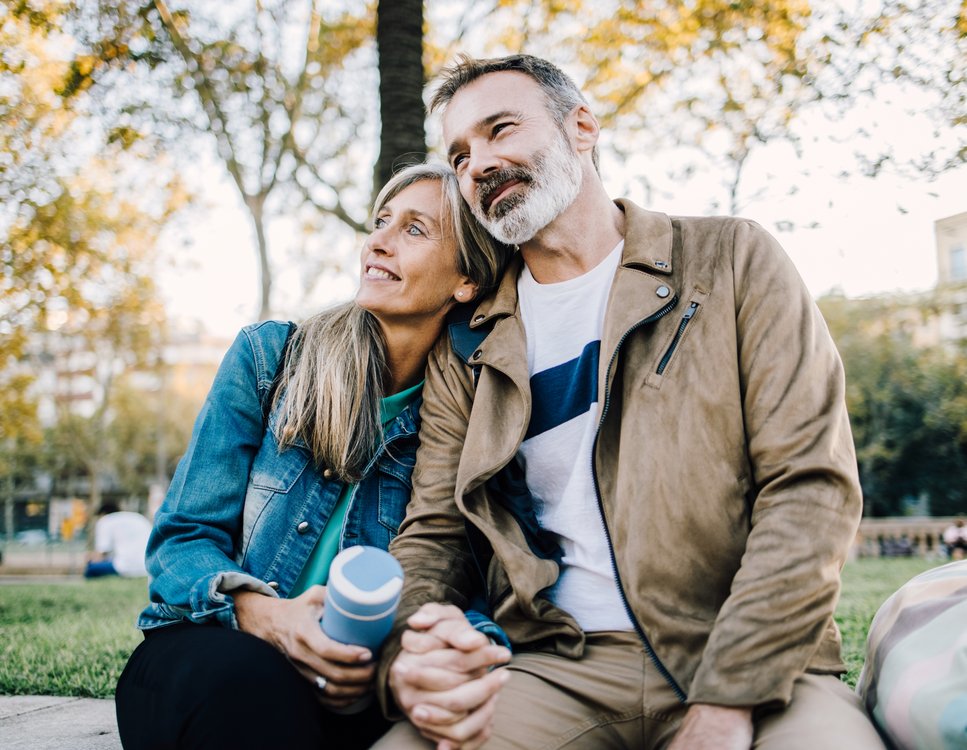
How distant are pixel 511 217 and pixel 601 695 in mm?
1699

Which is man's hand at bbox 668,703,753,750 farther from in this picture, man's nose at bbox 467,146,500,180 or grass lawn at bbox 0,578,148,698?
grass lawn at bbox 0,578,148,698

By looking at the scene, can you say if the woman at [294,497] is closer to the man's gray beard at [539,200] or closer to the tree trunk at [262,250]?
the man's gray beard at [539,200]

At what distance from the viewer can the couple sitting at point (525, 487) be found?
2082 millimetres

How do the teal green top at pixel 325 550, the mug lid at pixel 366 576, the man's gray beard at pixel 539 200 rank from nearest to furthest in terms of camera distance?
the mug lid at pixel 366 576
the teal green top at pixel 325 550
the man's gray beard at pixel 539 200

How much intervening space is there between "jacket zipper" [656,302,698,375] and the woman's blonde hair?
3.28 ft

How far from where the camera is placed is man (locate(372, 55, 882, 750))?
209cm

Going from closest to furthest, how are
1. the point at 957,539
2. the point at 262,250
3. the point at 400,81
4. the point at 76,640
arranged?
the point at 76,640, the point at 400,81, the point at 262,250, the point at 957,539

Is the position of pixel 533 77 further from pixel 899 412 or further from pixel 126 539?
pixel 899 412

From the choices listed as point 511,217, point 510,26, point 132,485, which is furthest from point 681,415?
point 132,485

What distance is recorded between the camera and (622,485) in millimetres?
2453

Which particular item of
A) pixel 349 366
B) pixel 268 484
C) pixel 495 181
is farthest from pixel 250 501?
pixel 495 181

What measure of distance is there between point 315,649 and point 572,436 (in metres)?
1.10

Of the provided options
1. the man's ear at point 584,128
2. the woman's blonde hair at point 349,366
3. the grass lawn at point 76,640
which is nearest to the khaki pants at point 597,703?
the woman's blonde hair at point 349,366

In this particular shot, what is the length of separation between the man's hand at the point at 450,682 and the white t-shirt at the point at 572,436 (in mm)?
598
